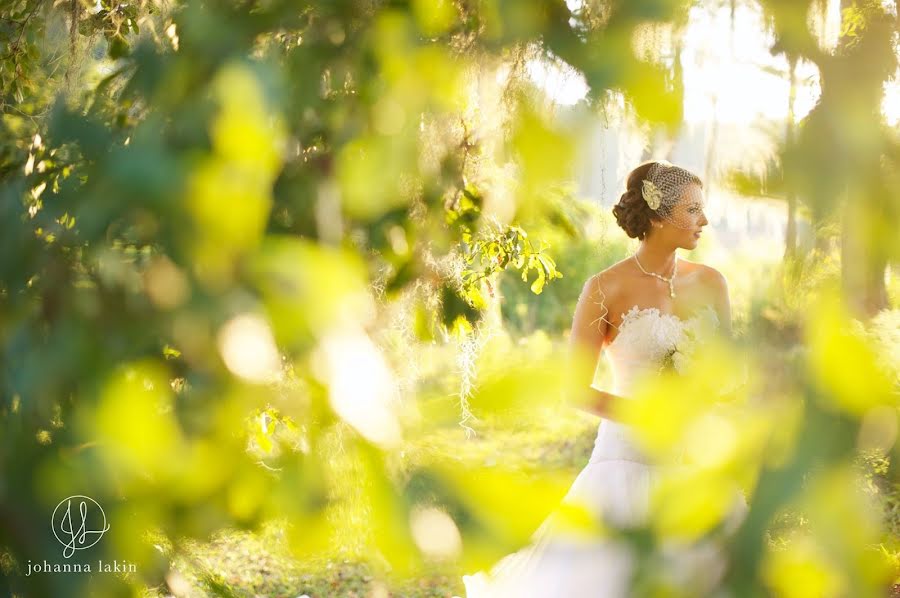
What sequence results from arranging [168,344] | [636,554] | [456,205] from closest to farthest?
[636,554] < [168,344] < [456,205]

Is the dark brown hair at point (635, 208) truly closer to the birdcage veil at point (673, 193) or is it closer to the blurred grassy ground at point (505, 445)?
the birdcage veil at point (673, 193)

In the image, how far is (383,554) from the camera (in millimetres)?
407

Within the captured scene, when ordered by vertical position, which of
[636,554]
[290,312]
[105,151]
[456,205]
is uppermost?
[456,205]

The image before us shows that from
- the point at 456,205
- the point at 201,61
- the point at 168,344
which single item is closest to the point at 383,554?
the point at 168,344

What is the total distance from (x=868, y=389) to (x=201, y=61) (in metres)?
0.39

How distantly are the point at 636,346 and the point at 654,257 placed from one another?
332 mm

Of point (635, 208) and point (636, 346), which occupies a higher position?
point (635, 208)

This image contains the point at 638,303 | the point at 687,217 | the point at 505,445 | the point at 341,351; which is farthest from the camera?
the point at 638,303

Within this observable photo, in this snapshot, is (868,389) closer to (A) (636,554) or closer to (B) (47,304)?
(A) (636,554)

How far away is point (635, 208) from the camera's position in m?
2.97

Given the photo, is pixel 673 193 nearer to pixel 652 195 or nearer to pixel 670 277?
pixel 652 195
